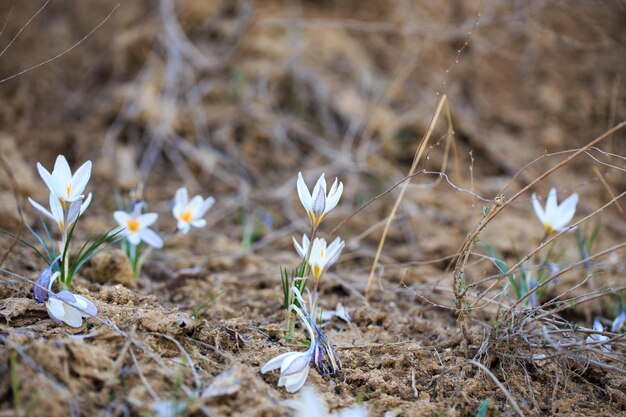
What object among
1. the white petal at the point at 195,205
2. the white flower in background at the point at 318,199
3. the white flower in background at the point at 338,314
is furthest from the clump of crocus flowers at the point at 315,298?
the white petal at the point at 195,205

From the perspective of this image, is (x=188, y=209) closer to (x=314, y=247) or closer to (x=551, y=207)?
(x=314, y=247)

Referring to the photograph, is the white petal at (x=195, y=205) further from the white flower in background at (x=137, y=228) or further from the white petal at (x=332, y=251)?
the white petal at (x=332, y=251)

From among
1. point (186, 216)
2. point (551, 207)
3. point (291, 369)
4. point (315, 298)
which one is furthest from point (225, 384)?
point (551, 207)

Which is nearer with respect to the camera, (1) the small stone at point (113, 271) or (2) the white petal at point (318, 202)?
(2) the white petal at point (318, 202)

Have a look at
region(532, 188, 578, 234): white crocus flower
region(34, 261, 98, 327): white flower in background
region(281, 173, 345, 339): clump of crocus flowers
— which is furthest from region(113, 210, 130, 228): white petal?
region(532, 188, 578, 234): white crocus flower

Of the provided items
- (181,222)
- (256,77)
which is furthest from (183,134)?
(181,222)

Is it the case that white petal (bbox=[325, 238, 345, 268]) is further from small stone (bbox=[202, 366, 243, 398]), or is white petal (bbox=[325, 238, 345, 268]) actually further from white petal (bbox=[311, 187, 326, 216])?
small stone (bbox=[202, 366, 243, 398])
